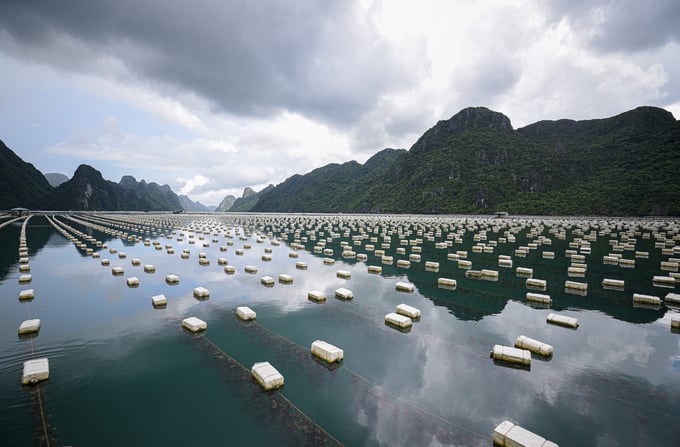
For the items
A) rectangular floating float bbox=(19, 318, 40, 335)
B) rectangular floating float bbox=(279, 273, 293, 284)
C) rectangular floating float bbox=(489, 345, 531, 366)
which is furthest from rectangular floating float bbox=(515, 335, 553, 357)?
rectangular floating float bbox=(19, 318, 40, 335)

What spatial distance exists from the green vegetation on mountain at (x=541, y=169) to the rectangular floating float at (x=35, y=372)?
133917 millimetres

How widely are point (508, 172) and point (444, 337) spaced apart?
151149mm

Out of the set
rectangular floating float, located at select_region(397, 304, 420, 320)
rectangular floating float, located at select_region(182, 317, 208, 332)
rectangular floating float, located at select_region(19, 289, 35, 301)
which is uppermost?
rectangular floating float, located at select_region(397, 304, 420, 320)

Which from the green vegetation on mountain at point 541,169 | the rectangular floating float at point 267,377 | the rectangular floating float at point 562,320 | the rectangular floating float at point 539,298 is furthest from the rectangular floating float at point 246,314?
the green vegetation on mountain at point 541,169

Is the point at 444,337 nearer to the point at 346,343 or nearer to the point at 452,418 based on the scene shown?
the point at 346,343

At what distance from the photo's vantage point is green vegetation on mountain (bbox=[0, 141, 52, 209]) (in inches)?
5906

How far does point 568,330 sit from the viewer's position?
47.5ft

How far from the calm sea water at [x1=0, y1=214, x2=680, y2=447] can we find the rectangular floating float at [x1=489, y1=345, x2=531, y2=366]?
350mm

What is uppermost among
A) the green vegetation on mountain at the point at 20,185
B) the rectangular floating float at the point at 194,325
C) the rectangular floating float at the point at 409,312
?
the green vegetation on mountain at the point at 20,185

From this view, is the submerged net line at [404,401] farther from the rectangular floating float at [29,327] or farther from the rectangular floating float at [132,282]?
the rectangular floating float at [132,282]

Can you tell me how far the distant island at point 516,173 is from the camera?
4250 inches

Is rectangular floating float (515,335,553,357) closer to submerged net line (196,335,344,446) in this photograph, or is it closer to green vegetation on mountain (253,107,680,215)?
submerged net line (196,335,344,446)

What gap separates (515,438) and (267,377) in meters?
6.99

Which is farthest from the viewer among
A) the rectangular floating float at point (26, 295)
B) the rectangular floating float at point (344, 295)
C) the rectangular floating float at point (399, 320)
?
the rectangular floating float at point (344, 295)
